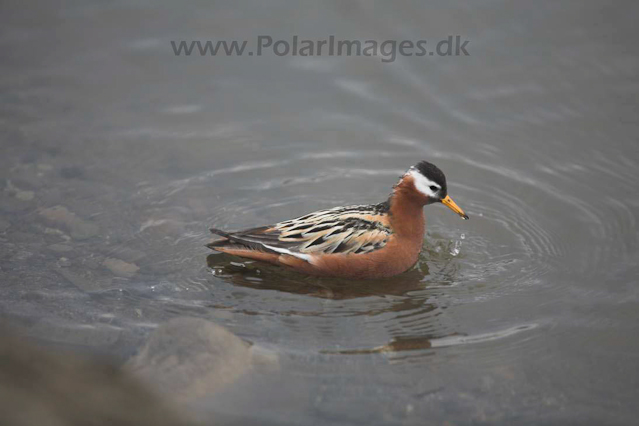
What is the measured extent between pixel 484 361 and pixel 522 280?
193 cm

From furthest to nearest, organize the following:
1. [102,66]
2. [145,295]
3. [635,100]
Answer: [102,66], [635,100], [145,295]

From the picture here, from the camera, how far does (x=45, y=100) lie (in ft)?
43.8

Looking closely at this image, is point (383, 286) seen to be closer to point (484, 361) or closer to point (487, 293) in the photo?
point (487, 293)

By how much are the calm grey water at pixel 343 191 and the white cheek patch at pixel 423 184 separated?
100 centimetres

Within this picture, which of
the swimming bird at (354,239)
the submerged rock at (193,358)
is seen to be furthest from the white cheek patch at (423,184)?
the submerged rock at (193,358)

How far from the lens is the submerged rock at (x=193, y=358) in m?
7.39

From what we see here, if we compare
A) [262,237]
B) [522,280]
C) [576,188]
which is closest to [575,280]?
[522,280]

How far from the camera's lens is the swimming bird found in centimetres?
988

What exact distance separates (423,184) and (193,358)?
4.17 meters

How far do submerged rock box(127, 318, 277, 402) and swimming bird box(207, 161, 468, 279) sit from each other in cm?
200

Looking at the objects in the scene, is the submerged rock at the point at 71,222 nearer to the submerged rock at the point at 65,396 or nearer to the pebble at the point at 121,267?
the pebble at the point at 121,267

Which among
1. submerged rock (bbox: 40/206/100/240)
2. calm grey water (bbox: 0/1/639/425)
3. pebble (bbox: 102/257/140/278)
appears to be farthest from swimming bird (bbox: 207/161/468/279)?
submerged rock (bbox: 40/206/100/240)

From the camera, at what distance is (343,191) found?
11.6m

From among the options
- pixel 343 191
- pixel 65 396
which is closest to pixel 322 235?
pixel 343 191
